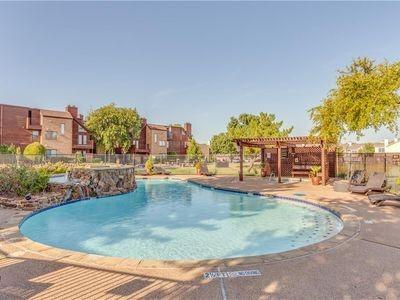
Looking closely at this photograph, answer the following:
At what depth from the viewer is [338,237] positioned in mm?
5629

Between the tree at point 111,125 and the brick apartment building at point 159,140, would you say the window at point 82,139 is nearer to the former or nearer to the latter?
the tree at point 111,125

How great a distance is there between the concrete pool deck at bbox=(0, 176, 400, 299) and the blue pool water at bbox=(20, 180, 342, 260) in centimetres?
194

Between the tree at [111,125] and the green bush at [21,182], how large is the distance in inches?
1035

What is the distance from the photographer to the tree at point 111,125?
3681 cm

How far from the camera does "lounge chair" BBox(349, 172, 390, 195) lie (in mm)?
11445

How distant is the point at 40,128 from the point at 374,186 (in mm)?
36786

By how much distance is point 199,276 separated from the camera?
384 centimetres

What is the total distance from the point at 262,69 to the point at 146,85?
11400mm

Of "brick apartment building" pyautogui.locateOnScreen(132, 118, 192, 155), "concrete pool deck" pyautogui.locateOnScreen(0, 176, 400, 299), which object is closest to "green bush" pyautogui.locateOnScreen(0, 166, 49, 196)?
"concrete pool deck" pyautogui.locateOnScreen(0, 176, 400, 299)

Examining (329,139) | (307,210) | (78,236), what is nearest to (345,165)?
(329,139)

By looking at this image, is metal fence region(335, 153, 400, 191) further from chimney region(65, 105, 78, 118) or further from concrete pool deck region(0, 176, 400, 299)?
chimney region(65, 105, 78, 118)

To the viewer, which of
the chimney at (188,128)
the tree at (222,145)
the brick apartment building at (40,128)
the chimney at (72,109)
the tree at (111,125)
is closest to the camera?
the brick apartment building at (40,128)

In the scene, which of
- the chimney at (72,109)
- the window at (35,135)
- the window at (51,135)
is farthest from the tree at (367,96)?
the chimney at (72,109)

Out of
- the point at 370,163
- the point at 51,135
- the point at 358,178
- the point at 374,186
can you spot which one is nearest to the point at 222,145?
the point at 51,135
